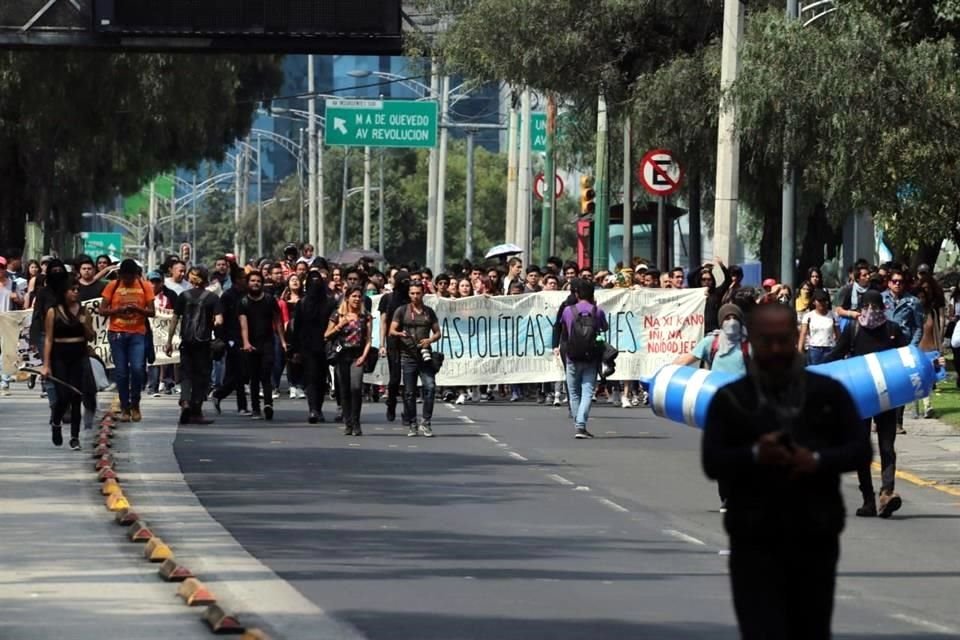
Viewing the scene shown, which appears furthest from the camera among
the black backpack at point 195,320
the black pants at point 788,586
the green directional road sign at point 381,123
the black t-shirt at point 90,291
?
the green directional road sign at point 381,123

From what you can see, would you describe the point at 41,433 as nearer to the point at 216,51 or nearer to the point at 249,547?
the point at 216,51

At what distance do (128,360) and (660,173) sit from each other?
10805 millimetres

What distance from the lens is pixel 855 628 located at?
35.2ft

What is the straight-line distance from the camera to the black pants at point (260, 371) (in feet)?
82.8

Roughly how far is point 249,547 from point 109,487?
3.13m

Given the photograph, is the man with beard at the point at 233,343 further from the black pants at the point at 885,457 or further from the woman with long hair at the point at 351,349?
the black pants at the point at 885,457

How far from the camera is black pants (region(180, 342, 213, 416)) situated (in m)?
24.2

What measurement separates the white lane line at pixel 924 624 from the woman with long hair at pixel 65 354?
34.1ft

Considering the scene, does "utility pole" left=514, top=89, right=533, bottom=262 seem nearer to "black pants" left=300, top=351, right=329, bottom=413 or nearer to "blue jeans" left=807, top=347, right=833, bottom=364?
"black pants" left=300, top=351, right=329, bottom=413

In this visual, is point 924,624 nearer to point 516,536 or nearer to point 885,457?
point 516,536

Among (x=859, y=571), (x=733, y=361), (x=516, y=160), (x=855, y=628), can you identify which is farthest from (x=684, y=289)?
(x=516, y=160)

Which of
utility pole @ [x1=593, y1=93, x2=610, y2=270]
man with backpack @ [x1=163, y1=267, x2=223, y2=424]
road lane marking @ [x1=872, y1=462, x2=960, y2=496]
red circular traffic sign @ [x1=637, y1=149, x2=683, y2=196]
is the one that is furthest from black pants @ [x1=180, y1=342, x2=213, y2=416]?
utility pole @ [x1=593, y1=93, x2=610, y2=270]

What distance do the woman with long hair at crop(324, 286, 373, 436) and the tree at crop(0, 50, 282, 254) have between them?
50.8 feet

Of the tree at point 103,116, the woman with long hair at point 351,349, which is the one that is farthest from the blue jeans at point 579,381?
the tree at point 103,116
